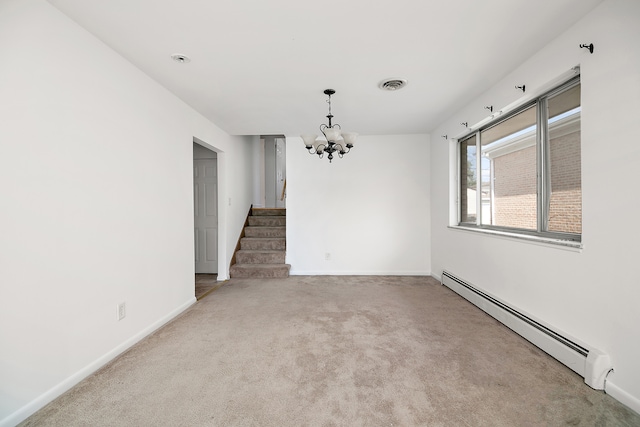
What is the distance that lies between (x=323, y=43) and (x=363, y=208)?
318cm

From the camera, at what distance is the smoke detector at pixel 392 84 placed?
2723 mm

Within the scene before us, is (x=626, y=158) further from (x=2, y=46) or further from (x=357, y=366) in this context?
(x=2, y=46)

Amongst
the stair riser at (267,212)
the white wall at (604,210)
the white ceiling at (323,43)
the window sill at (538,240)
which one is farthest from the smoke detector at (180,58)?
the stair riser at (267,212)

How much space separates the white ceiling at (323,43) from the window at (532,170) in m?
0.48

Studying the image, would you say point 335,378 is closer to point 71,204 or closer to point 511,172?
point 71,204

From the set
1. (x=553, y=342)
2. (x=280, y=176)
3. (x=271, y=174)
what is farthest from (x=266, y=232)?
(x=553, y=342)

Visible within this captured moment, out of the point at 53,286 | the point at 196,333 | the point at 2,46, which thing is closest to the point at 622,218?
the point at 196,333

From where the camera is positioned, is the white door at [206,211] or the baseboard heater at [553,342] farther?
the white door at [206,211]

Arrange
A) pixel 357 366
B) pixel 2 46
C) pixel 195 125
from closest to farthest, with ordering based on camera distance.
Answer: pixel 2 46 < pixel 357 366 < pixel 195 125

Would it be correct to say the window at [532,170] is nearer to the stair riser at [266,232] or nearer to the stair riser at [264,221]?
the stair riser at [266,232]

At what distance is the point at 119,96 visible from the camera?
2.24 m

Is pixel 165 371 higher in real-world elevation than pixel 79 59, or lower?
lower

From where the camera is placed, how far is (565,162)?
2.21 meters

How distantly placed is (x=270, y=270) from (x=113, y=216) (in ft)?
9.45
